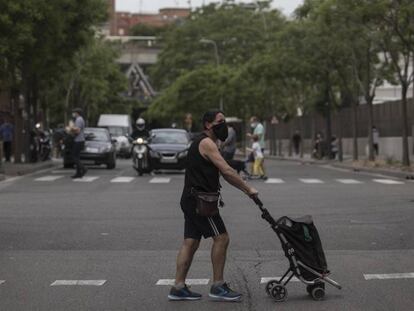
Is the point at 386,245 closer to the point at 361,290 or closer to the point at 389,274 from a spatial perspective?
the point at 389,274

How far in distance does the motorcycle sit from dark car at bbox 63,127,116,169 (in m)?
3.60

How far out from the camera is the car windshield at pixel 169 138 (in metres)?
29.9

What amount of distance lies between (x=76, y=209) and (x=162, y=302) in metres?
8.35

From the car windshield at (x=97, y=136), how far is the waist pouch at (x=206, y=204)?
2403 cm

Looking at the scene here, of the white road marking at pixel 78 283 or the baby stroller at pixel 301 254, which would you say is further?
the white road marking at pixel 78 283

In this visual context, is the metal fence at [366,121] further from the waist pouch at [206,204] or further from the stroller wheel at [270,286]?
the waist pouch at [206,204]

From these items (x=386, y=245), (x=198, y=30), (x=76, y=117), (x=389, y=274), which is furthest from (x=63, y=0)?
(x=198, y=30)

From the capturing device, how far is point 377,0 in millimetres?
28219

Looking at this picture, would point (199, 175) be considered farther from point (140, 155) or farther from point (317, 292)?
point (140, 155)

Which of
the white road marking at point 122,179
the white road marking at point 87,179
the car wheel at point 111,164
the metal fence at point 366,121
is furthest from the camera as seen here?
the metal fence at point 366,121

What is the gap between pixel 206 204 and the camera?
27.0 ft

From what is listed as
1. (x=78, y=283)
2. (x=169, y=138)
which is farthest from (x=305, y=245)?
(x=169, y=138)

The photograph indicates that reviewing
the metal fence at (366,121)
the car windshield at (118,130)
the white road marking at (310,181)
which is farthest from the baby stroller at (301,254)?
the car windshield at (118,130)

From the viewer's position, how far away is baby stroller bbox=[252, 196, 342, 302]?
8.27 meters
